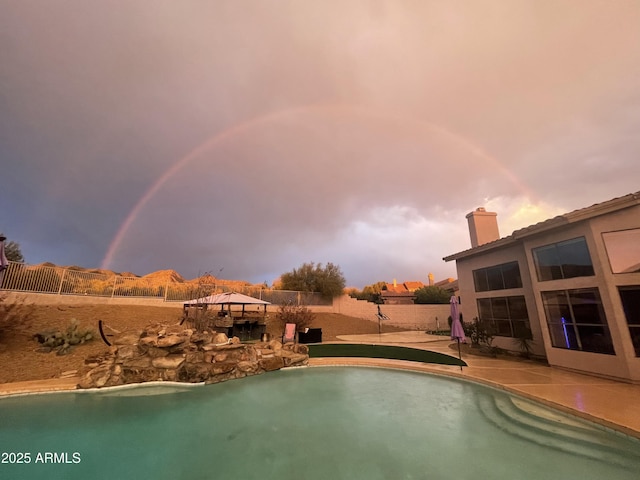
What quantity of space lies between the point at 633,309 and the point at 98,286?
2314 cm

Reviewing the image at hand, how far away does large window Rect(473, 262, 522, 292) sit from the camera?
10.5 m

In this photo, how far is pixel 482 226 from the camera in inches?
565

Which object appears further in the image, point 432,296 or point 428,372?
point 432,296

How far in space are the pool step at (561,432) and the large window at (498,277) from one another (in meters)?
6.32

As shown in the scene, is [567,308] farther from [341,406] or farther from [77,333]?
[77,333]

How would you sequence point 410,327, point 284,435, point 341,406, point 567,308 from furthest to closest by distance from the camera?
point 410,327 → point 567,308 → point 341,406 → point 284,435

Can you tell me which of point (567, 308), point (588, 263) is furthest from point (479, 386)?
point (588, 263)

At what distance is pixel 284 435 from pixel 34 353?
941 cm

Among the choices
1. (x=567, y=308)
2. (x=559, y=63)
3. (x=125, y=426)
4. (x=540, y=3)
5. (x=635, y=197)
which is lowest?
(x=125, y=426)

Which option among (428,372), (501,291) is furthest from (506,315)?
(428,372)

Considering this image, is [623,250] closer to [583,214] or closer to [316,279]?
[583,214]

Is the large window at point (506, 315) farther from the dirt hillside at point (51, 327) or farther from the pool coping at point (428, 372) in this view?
the dirt hillside at point (51, 327)

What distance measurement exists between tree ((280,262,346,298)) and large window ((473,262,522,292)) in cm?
1319

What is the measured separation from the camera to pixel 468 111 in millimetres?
13555
